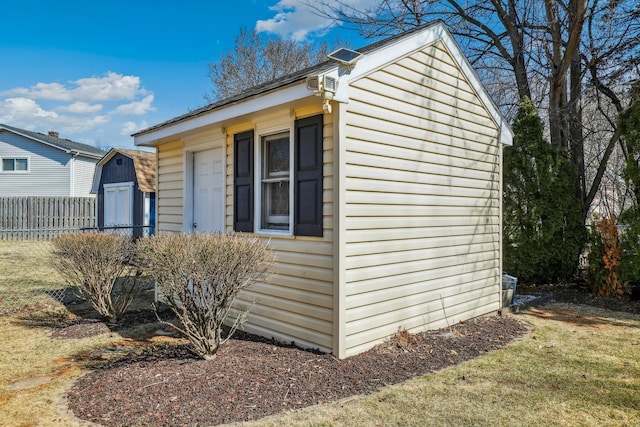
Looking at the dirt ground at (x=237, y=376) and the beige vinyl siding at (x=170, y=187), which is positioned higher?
the beige vinyl siding at (x=170, y=187)

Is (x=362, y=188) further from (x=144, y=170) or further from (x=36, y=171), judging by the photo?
(x=36, y=171)

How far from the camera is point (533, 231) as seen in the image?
866cm

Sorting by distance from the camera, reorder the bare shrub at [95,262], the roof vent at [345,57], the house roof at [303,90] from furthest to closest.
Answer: the bare shrub at [95,262] → the house roof at [303,90] → the roof vent at [345,57]

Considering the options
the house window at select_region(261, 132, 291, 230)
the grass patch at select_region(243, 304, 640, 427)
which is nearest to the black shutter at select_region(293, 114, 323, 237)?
the house window at select_region(261, 132, 291, 230)

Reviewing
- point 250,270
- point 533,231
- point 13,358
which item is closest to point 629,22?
point 533,231

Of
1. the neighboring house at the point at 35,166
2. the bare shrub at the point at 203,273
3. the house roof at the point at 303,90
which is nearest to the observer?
the bare shrub at the point at 203,273

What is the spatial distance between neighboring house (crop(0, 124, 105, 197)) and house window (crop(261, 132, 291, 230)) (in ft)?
A: 60.7

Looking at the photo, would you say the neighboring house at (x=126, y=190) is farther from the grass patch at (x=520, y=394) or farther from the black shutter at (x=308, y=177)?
the grass patch at (x=520, y=394)

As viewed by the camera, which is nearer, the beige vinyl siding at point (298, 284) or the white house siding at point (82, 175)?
the beige vinyl siding at point (298, 284)

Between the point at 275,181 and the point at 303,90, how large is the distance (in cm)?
129

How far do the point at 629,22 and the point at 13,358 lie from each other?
12.0 m

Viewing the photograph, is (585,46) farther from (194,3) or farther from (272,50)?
(272,50)

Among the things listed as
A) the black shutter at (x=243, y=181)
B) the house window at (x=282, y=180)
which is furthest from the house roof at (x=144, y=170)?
the house window at (x=282, y=180)

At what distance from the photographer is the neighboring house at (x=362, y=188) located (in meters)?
4.23
